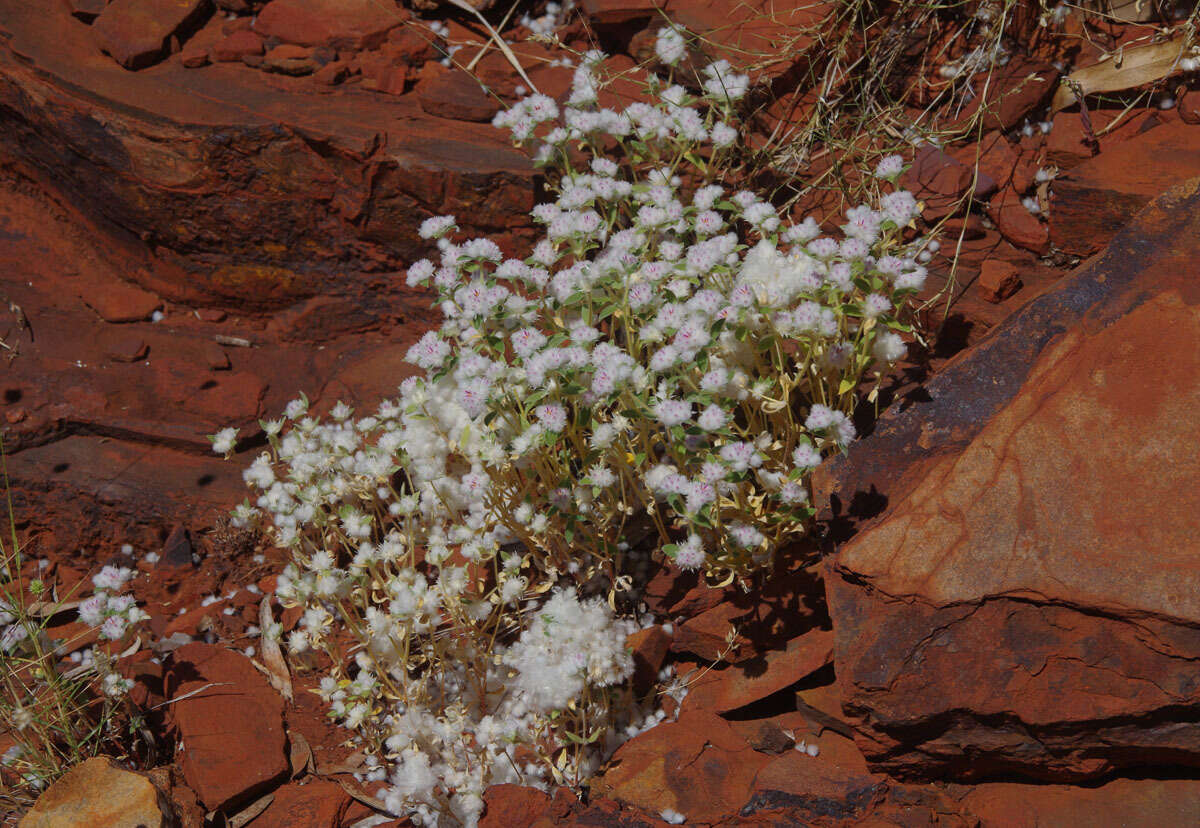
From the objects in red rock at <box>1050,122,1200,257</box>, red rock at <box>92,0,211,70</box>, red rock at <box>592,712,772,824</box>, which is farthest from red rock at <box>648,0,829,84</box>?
red rock at <box>592,712,772,824</box>

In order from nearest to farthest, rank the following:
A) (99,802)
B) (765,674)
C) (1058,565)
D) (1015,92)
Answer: (1058,565)
(99,802)
(765,674)
(1015,92)

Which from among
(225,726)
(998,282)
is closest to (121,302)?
(225,726)

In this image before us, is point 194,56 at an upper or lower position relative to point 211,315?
upper

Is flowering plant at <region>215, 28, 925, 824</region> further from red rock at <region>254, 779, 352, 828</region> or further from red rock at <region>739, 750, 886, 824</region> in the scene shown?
red rock at <region>739, 750, 886, 824</region>

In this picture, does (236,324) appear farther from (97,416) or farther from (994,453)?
(994,453)

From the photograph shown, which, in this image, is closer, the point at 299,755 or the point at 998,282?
the point at 299,755

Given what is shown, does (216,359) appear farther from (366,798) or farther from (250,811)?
(366,798)

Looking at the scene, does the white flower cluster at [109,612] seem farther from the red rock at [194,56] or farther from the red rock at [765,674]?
the red rock at [194,56]

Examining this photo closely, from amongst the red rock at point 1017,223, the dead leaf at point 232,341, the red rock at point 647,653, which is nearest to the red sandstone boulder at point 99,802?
the red rock at point 647,653
